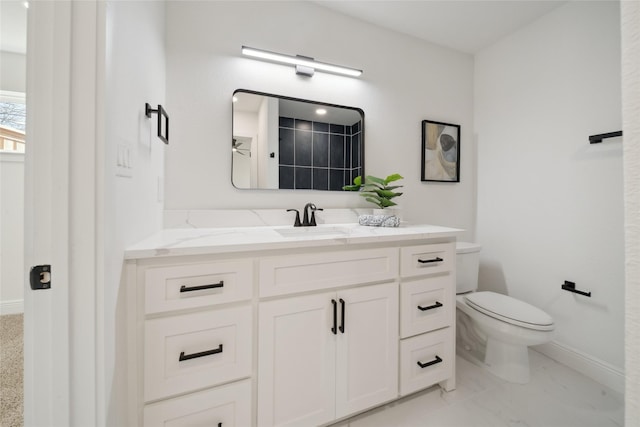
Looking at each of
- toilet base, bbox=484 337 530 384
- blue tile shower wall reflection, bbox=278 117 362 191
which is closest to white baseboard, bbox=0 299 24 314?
blue tile shower wall reflection, bbox=278 117 362 191

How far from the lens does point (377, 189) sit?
6.27ft

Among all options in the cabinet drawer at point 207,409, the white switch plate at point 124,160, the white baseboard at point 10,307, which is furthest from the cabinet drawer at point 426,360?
the white baseboard at point 10,307

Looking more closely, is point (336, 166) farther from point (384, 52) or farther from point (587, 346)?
point (587, 346)

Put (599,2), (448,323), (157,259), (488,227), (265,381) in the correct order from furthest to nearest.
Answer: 1. (488,227)
2. (599,2)
3. (448,323)
4. (265,381)
5. (157,259)

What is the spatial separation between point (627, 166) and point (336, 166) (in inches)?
60.7

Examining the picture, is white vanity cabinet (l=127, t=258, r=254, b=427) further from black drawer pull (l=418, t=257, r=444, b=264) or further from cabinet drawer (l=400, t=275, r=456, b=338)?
black drawer pull (l=418, t=257, r=444, b=264)

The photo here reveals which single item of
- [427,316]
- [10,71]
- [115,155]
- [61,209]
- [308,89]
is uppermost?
[10,71]

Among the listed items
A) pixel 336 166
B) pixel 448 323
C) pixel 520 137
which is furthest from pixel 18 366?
pixel 520 137

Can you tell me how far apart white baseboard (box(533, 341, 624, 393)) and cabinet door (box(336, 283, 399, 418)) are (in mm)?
1359

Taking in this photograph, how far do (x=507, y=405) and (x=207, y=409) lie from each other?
1.52 meters

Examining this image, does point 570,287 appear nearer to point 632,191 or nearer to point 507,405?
point 507,405

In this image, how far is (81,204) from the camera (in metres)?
0.62

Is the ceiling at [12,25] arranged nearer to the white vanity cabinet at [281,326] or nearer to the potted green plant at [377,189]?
the white vanity cabinet at [281,326]

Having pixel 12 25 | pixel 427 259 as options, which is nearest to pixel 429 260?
pixel 427 259
